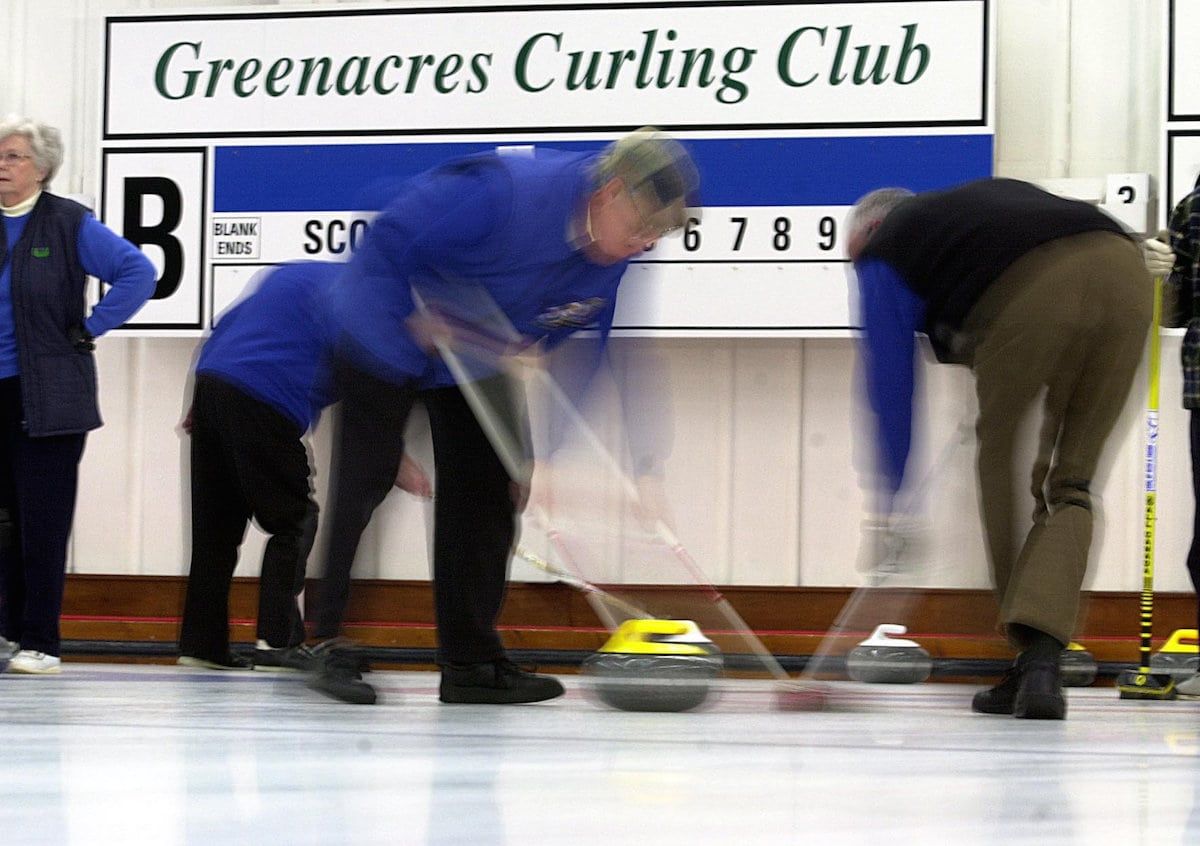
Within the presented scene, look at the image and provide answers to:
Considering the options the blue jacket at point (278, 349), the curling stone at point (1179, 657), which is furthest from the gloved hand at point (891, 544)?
the blue jacket at point (278, 349)

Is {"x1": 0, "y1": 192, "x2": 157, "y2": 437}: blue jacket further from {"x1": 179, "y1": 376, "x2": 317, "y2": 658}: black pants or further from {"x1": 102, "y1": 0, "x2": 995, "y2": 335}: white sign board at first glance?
{"x1": 102, "y1": 0, "x2": 995, "y2": 335}: white sign board

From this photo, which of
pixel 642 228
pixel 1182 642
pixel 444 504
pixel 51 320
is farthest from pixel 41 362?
pixel 1182 642

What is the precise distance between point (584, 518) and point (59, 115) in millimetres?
2391

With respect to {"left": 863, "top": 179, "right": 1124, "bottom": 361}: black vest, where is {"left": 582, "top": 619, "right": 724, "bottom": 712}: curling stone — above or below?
below

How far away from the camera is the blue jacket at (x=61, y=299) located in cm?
323

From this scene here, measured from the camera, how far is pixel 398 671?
14.3ft

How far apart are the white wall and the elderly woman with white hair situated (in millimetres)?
1018

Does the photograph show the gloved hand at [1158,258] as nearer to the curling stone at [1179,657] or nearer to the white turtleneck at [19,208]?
the curling stone at [1179,657]

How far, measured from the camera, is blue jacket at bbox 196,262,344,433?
3.19 m

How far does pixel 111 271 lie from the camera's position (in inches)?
134

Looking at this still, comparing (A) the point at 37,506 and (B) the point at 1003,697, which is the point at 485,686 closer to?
(B) the point at 1003,697

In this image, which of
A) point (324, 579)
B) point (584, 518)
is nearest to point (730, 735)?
point (324, 579)

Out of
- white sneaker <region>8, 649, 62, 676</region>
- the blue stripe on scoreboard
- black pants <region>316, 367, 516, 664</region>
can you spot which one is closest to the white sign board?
the blue stripe on scoreboard

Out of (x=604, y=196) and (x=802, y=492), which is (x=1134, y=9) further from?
(x=604, y=196)
